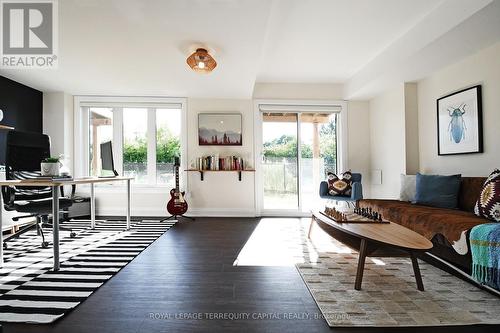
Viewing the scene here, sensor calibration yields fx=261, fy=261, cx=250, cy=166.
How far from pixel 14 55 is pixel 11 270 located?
8.22 feet

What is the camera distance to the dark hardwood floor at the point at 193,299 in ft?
4.81

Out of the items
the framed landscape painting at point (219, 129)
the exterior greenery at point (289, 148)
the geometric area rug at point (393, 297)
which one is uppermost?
the framed landscape painting at point (219, 129)

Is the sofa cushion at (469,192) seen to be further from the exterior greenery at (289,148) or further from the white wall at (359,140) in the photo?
the exterior greenery at (289,148)

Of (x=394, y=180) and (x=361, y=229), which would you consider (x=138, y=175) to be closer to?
(x=361, y=229)

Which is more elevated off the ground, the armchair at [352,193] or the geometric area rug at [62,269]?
the armchair at [352,193]

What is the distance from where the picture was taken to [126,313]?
1603 millimetres

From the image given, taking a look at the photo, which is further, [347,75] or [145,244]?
[347,75]

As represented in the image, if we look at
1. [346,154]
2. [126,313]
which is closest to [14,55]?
[126,313]

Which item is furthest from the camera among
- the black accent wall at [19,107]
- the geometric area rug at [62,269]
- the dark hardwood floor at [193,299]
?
the black accent wall at [19,107]

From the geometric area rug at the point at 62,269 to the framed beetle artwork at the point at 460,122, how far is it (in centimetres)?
384

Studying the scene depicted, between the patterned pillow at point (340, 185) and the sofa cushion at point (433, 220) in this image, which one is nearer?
the sofa cushion at point (433, 220)

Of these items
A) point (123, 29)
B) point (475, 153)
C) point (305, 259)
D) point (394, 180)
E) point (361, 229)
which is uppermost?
point (123, 29)

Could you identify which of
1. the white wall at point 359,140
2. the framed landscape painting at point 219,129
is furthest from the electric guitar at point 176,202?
the white wall at point 359,140

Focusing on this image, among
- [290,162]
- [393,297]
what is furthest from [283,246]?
[290,162]
